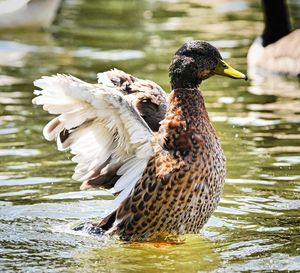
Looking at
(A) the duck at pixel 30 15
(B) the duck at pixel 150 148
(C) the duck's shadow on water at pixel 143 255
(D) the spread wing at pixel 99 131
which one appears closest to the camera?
(C) the duck's shadow on water at pixel 143 255

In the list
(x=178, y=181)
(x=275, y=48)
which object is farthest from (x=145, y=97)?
(x=275, y=48)

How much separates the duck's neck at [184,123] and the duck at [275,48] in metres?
7.00

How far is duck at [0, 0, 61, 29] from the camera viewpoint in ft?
64.4

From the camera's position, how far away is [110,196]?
1017 cm

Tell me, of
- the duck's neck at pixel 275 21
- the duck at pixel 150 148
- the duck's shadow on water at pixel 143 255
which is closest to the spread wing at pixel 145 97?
the duck at pixel 150 148

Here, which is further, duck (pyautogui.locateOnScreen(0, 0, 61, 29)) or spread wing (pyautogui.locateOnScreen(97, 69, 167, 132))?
duck (pyautogui.locateOnScreen(0, 0, 61, 29))

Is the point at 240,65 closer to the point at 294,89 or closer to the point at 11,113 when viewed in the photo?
the point at 294,89

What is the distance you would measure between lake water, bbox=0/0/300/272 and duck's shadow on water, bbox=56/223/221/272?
0.01m

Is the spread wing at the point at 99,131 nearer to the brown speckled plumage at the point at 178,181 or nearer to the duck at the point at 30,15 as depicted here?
the brown speckled plumage at the point at 178,181

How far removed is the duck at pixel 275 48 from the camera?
1603cm

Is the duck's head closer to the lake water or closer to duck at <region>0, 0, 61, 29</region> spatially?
the lake water

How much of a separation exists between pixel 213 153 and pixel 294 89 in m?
6.50

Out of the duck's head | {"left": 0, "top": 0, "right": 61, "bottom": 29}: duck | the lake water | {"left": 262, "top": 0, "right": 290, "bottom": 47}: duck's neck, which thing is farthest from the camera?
{"left": 0, "top": 0, "right": 61, "bottom": 29}: duck

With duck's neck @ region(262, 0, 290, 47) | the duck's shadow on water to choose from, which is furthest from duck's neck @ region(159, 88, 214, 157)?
duck's neck @ region(262, 0, 290, 47)
